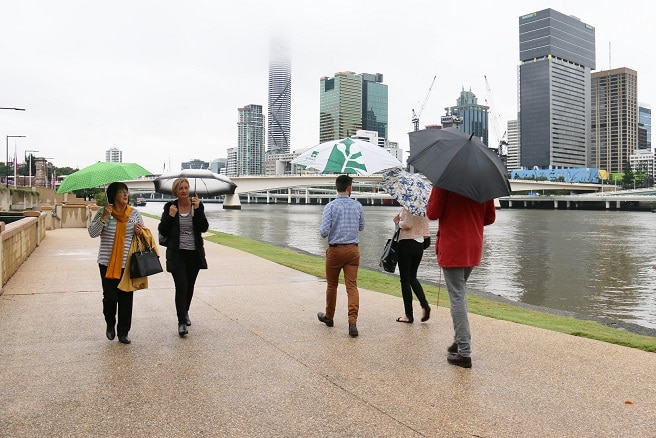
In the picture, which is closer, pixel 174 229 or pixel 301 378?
pixel 301 378

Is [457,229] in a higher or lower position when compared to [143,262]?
higher

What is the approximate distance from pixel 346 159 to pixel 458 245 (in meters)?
3.00

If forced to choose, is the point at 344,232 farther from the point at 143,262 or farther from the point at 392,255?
the point at 143,262

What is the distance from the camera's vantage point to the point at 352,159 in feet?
25.3

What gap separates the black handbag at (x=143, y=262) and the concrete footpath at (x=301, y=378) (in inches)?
28.3

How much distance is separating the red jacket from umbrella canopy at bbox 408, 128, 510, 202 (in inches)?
10.8

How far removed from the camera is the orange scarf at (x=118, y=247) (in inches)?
221

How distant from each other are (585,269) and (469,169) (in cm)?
1701

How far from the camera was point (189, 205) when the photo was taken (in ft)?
19.9

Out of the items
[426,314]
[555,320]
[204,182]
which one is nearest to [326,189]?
[204,182]

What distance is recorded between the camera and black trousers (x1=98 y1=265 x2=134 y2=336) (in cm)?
568

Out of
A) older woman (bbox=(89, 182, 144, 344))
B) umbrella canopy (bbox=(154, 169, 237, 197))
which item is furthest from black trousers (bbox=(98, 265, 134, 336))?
umbrella canopy (bbox=(154, 169, 237, 197))

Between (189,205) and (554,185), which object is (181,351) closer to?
(189,205)

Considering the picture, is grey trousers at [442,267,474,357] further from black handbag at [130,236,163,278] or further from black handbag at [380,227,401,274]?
black handbag at [130,236,163,278]
